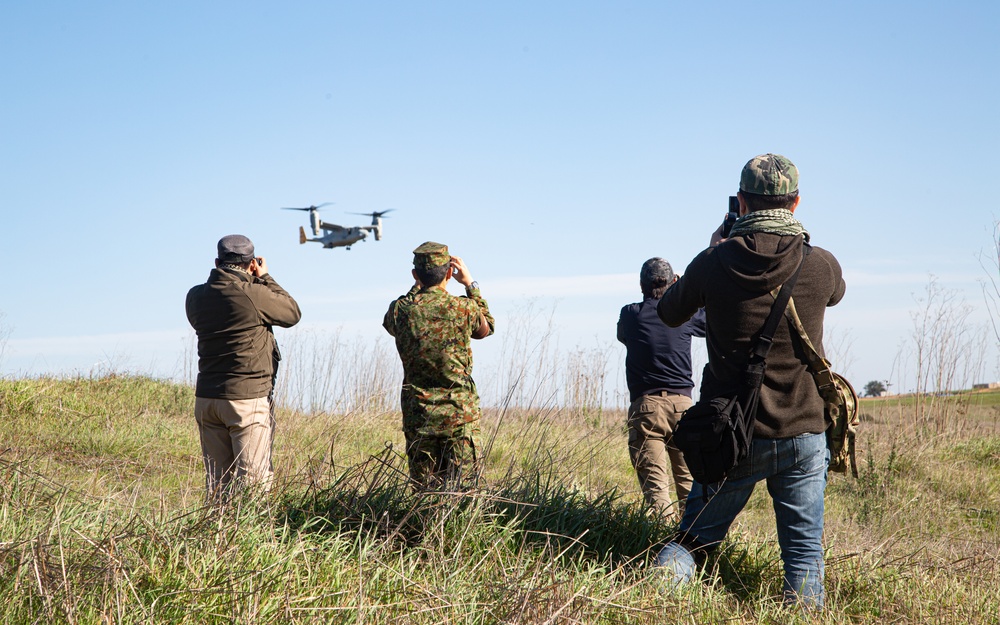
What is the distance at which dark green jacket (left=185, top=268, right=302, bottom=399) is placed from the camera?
4.67m

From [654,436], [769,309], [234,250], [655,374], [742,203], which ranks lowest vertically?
[654,436]

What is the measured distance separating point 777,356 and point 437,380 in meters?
1.75

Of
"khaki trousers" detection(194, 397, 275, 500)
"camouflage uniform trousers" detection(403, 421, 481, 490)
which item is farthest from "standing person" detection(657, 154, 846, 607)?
"khaki trousers" detection(194, 397, 275, 500)

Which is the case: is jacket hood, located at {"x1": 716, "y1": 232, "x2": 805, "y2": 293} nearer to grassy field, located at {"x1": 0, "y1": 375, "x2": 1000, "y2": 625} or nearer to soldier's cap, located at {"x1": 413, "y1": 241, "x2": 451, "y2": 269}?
grassy field, located at {"x1": 0, "y1": 375, "x2": 1000, "y2": 625}

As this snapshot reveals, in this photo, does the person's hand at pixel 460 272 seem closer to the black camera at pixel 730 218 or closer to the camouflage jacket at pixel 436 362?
the camouflage jacket at pixel 436 362

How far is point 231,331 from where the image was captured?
15.3ft

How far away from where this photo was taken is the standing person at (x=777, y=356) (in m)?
2.95

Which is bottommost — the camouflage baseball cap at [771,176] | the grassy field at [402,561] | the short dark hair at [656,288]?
the grassy field at [402,561]

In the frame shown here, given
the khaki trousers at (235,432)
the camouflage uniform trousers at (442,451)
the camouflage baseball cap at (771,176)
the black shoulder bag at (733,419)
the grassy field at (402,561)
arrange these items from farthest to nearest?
the khaki trousers at (235,432) → the camouflage uniform trousers at (442,451) → the camouflage baseball cap at (771,176) → the black shoulder bag at (733,419) → the grassy field at (402,561)

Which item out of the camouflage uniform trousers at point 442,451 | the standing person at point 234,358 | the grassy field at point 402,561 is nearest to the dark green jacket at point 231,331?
the standing person at point 234,358

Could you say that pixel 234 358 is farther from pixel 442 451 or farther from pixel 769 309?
pixel 769 309

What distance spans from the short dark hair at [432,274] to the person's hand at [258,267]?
A: 129cm

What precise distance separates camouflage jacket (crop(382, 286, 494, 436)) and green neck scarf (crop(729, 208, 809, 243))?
1.56 meters

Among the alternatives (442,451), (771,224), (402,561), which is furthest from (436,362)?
(771,224)
